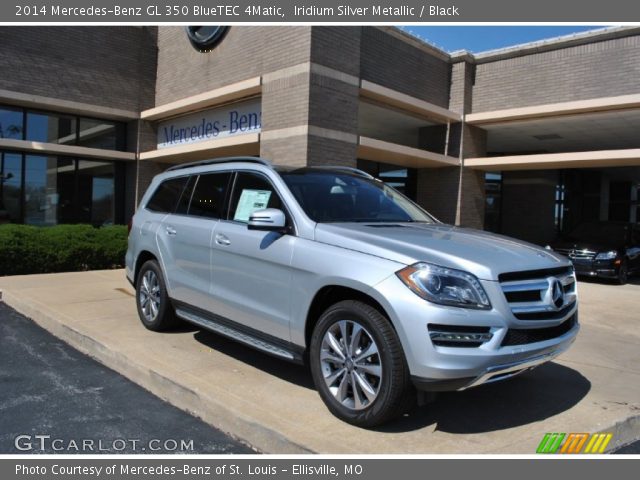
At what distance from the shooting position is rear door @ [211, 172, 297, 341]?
424cm

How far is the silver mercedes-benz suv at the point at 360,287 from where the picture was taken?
339 cm

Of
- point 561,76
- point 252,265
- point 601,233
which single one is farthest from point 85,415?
point 601,233

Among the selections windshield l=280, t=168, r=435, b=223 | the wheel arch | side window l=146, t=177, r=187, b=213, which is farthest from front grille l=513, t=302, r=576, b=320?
side window l=146, t=177, r=187, b=213

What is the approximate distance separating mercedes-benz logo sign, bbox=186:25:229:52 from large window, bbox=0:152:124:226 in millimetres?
4796

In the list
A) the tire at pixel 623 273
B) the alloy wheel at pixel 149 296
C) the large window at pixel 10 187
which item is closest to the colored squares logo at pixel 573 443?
the alloy wheel at pixel 149 296

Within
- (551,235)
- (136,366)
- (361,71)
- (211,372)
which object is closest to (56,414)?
(136,366)

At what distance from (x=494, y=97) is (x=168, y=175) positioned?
11175 mm

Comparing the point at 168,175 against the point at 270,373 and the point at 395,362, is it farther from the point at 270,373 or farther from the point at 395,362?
the point at 395,362

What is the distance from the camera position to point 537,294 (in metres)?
3.74

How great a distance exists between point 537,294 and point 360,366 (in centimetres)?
132

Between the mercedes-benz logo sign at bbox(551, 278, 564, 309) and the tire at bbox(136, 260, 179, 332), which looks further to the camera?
the tire at bbox(136, 260, 179, 332)

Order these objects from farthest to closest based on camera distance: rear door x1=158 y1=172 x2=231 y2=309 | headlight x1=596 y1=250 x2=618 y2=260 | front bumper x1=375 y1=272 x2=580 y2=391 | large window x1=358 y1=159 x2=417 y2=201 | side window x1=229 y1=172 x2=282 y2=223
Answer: large window x1=358 y1=159 x2=417 y2=201, headlight x1=596 y1=250 x2=618 y2=260, rear door x1=158 y1=172 x2=231 y2=309, side window x1=229 y1=172 x2=282 y2=223, front bumper x1=375 y1=272 x2=580 y2=391

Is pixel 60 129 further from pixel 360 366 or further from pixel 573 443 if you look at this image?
pixel 573 443

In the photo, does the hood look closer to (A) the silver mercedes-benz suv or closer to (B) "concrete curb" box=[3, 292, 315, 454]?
(A) the silver mercedes-benz suv
